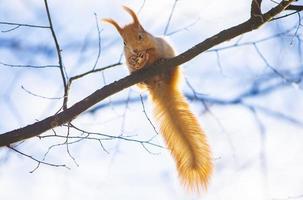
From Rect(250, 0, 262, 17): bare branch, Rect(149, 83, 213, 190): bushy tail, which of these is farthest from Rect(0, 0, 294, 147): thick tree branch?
Rect(149, 83, 213, 190): bushy tail

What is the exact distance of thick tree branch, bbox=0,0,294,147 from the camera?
245 cm

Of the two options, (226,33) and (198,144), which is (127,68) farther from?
(226,33)

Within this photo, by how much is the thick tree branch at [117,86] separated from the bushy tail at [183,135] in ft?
1.99

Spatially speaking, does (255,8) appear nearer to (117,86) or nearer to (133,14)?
(117,86)

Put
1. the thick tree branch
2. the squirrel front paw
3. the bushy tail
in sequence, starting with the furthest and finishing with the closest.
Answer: the squirrel front paw → the bushy tail → the thick tree branch

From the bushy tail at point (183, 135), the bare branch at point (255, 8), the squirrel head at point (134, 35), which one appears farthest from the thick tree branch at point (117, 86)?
the squirrel head at point (134, 35)

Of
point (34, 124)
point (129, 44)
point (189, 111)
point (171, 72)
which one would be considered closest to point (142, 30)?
point (129, 44)

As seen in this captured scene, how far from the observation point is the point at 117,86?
2.52 metres

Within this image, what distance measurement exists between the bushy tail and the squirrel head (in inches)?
12.3

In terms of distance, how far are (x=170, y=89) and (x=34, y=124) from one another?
1.13m

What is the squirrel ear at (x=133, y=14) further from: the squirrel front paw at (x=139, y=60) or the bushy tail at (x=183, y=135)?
the bushy tail at (x=183, y=135)

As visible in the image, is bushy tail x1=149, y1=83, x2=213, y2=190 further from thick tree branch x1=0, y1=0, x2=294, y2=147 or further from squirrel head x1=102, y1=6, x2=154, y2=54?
thick tree branch x1=0, y1=0, x2=294, y2=147

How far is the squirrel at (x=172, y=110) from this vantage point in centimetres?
277

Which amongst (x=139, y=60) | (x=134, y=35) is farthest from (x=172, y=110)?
(x=134, y=35)
